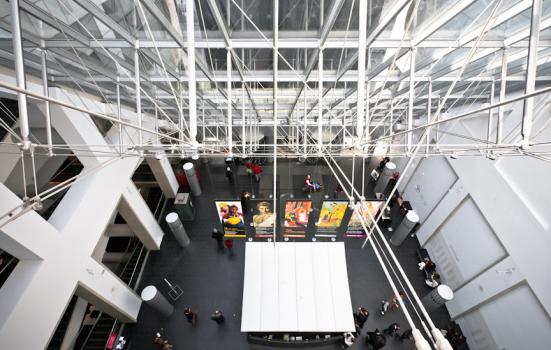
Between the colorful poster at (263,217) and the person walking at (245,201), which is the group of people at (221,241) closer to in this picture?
the colorful poster at (263,217)

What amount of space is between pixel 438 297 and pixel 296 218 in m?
5.97

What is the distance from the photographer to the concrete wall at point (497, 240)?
720 centimetres

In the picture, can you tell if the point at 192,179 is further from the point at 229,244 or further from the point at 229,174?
the point at 229,244

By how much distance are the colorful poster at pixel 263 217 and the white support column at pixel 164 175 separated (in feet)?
18.4

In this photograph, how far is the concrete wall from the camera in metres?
7.20

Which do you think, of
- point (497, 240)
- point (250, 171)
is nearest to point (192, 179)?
point (250, 171)

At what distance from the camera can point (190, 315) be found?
9219 millimetres

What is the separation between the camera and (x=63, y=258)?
657cm

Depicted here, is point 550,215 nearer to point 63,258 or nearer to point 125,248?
point 63,258

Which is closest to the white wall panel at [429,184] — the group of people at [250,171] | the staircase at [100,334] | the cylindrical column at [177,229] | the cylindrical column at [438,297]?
the cylindrical column at [438,297]

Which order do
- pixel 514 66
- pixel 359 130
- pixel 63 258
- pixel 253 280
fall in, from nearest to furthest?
pixel 359 130 < pixel 63 258 < pixel 514 66 < pixel 253 280

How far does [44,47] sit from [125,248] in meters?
12.2

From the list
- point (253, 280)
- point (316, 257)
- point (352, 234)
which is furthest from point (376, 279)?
point (253, 280)

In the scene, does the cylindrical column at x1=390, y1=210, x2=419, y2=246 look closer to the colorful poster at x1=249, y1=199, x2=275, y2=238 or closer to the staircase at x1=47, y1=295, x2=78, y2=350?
the colorful poster at x1=249, y1=199, x2=275, y2=238
